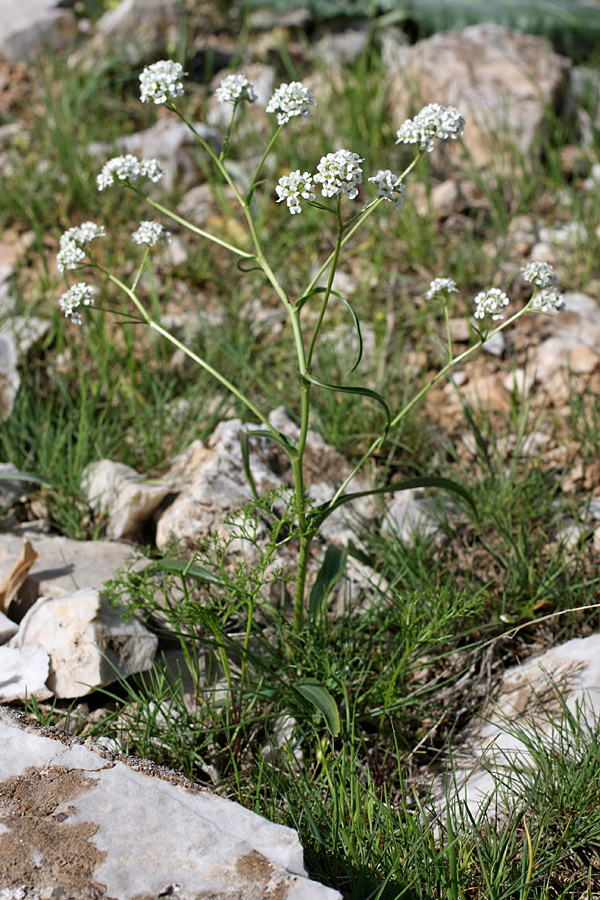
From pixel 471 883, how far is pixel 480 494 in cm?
104

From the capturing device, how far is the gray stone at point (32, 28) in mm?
4438

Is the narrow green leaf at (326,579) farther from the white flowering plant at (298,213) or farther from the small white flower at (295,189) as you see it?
the small white flower at (295,189)

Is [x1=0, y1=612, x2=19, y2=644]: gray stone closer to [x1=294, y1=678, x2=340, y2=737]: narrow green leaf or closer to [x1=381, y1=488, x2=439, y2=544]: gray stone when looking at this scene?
[x1=294, y1=678, x2=340, y2=737]: narrow green leaf

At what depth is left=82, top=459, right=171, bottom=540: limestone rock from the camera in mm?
2135

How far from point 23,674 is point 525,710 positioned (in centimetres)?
113

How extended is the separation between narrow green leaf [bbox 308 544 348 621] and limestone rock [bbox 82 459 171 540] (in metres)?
0.57

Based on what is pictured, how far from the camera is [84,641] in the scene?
1.69 metres

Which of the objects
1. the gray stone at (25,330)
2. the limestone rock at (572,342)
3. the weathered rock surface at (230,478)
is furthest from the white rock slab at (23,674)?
the limestone rock at (572,342)

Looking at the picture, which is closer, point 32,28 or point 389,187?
point 389,187

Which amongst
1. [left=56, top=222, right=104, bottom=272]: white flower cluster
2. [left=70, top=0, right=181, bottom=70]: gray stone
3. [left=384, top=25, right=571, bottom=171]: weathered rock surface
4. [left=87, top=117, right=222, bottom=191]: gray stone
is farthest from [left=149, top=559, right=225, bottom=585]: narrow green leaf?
[left=70, top=0, right=181, bottom=70]: gray stone

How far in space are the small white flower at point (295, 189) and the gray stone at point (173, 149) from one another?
8.24 ft

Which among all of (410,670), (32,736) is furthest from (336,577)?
(32,736)

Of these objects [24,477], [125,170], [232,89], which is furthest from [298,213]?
[24,477]

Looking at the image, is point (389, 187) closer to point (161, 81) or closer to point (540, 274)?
point (540, 274)
